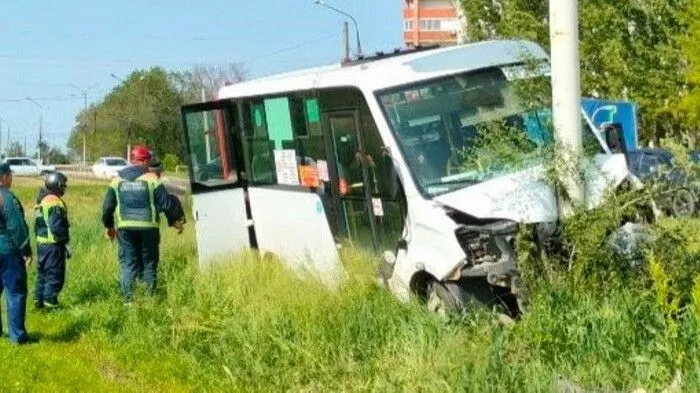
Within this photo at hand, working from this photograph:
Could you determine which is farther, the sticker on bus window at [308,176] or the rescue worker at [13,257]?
the sticker on bus window at [308,176]

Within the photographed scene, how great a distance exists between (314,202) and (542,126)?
3.38 m

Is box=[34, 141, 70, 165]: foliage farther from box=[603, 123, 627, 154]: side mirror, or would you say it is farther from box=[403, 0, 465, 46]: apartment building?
box=[603, 123, 627, 154]: side mirror

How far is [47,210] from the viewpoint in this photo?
575 inches

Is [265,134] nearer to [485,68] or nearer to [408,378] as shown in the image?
[485,68]

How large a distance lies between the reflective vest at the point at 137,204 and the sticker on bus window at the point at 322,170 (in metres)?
1.78

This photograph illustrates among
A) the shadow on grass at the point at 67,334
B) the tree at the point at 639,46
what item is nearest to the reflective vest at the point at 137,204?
the shadow on grass at the point at 67,334

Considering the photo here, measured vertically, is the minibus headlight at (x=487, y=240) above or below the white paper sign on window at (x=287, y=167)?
below

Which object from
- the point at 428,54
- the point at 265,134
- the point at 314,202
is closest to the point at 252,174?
the point at 265,134

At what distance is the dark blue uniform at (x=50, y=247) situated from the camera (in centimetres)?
1452

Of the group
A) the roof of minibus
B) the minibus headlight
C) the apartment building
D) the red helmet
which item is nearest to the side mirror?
the roof of minibus

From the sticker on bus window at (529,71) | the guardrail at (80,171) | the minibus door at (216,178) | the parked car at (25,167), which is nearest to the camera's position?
the sticker on bus window at (529,71)

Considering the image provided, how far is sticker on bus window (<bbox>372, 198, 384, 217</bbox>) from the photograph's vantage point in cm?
1166

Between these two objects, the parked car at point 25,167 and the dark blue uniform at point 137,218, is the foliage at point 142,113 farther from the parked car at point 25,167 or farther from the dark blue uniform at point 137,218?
the dark blue uniform at point 137,218

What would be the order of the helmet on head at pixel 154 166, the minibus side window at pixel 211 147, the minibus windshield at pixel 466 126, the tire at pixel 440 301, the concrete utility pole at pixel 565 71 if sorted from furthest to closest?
the minibus side window at pixel 211 147 → the helmet on head at pixel 154 166 → the minibus windshield at pixel 466 126 → the concrete utility pole at pixel 565 71 → the tire at pixel 440 301
